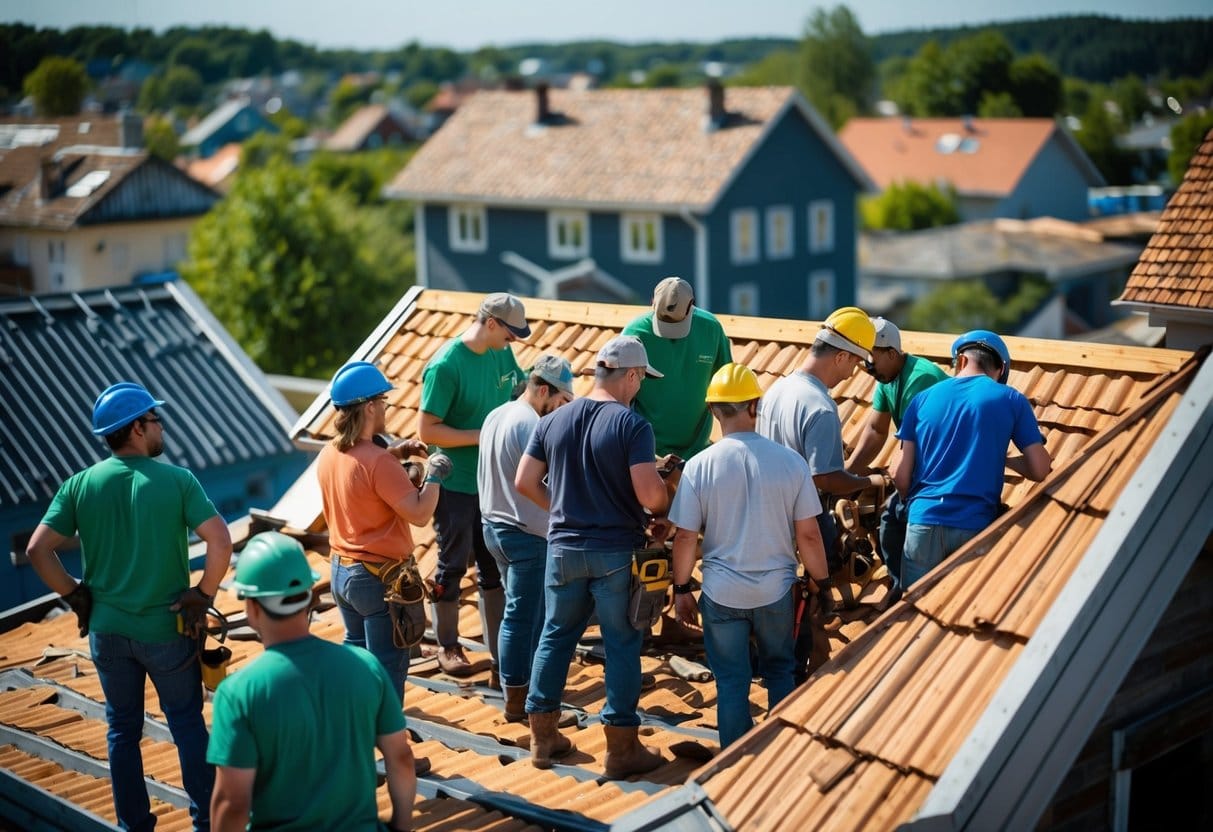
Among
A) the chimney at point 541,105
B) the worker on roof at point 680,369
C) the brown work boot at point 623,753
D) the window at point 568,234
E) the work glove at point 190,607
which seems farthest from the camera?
the chimney at point 541,105

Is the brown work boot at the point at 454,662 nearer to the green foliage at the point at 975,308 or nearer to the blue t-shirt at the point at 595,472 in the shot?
the blue t-shirt at the point at 595,472

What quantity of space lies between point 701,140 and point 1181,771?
4050cm

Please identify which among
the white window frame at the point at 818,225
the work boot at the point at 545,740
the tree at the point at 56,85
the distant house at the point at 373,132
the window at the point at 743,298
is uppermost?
the work boot at the point at 545,740

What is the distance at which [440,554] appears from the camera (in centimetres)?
772

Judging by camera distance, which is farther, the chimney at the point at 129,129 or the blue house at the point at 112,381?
the chimney at the point at 129,129

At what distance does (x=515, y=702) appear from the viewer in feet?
23.1

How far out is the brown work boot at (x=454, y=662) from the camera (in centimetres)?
787

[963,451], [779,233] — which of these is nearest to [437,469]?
[963,451]

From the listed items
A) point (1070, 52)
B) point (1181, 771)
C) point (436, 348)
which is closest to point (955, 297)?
point (1070, 52)

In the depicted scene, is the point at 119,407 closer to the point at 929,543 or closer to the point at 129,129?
the point at 929,543

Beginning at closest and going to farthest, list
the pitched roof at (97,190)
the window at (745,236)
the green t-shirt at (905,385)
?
the green t-shirt at (905,385), the pitched roof at (97,190), the window at (745,236)

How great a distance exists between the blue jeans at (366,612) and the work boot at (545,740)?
69 cm

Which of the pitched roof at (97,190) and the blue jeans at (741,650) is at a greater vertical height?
the blue jeans at (741,650)

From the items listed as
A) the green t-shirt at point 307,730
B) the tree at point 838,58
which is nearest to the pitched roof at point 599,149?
the green t-shirt at point 307,730
